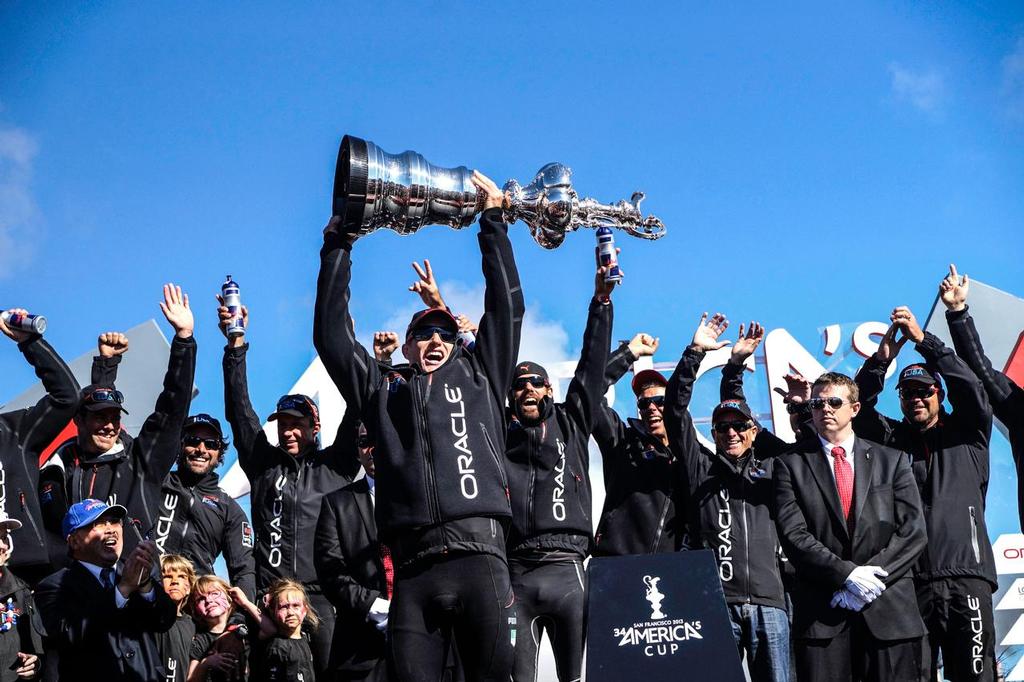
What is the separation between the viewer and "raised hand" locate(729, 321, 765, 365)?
7.53 meters

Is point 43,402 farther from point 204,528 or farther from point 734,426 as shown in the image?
point 734,426

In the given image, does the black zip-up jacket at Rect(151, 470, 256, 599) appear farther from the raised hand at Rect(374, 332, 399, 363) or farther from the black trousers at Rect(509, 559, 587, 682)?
the black trousers at Rect(509, 559, 587, 682)

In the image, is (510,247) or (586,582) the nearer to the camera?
(510,247)

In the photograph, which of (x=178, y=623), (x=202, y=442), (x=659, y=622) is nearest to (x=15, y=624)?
(x=178, y=623)

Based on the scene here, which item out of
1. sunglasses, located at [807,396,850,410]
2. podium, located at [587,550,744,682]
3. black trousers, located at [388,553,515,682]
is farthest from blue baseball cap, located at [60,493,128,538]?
sunglasses, located at [807,396,850,410]

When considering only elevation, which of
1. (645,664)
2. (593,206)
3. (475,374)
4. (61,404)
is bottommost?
(645,664)

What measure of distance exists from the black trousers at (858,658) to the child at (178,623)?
11.5 feet

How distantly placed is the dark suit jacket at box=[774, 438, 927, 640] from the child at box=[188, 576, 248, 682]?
3157mm

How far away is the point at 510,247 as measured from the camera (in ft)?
16.2

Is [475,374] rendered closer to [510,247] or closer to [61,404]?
[510,247]

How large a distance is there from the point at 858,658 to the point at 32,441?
16.0ft

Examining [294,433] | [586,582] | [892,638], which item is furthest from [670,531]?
[294,433]

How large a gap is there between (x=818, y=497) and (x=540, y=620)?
1.70 m

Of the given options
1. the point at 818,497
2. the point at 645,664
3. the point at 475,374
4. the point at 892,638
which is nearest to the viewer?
the point at 475,374
